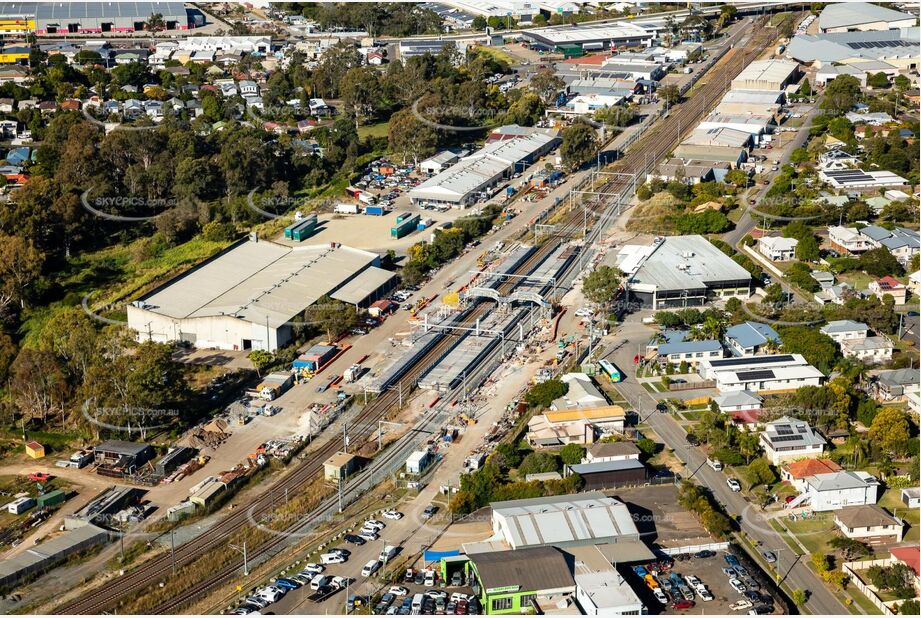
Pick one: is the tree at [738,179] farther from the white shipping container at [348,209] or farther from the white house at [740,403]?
the white house at [740,403]

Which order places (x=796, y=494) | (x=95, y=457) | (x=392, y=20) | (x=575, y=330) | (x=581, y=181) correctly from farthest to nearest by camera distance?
(x=392, y=20) → (x=581, y=181) → (x=575, y=330) → (x=95, y=457) → (x=796, y=494)

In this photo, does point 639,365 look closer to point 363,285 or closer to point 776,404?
Answer: point 776,404

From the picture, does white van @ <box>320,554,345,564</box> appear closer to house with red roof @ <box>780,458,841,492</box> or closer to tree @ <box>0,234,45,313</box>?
house with red roof @ <box>780,458,841,492</box>

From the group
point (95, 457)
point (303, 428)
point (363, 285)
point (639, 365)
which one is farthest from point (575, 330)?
point (95, 457)

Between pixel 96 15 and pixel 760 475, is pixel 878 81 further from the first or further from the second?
pixel 96 15

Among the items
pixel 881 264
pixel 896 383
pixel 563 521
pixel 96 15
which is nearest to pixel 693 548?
pixel 563 521

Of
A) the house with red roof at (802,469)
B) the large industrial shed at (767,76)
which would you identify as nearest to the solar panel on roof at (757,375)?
the house with red roof at (802,469)
